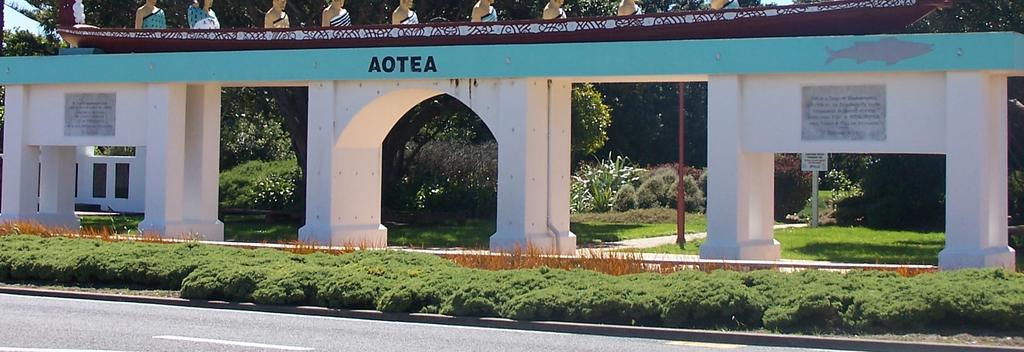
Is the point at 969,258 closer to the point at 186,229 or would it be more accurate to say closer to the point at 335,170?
the point at 335,170

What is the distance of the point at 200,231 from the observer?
26328 millimetres

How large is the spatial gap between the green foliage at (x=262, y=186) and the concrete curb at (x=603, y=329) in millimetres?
21167

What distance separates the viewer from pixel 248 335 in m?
13.7

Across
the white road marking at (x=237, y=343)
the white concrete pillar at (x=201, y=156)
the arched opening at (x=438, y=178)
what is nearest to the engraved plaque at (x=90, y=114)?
the white concrete pillar at (x=201, y=156)

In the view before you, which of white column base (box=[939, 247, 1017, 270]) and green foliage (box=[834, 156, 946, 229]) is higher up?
green foliage (box=[834, 156, 946, 229])

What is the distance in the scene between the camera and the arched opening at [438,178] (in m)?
33.8

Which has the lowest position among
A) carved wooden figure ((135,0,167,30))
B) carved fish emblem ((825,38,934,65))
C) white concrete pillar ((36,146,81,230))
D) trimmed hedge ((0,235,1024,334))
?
trimmed hedge ((0,235,1024,334))

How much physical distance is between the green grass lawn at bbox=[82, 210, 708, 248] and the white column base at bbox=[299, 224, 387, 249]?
240cm

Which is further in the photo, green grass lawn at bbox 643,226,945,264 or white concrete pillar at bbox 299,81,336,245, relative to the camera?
green grass lawn at bbox 643,226,945,264

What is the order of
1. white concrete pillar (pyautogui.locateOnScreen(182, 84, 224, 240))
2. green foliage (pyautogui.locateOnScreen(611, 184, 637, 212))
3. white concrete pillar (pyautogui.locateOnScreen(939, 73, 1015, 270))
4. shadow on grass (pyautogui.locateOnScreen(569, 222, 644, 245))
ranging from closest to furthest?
white concrete pillar (pyautogui.locateOnScreen(939, 73, 1015, 270)), white concrete pillar (pyautogui.locateOnScreen(182, 84, 224, 240)), shadow on grass (pyautogui.locateOnScreen(569, 222, 644, 245)), green foliage (pyautogui.locateOnScreen(611, 184, 637, 212))

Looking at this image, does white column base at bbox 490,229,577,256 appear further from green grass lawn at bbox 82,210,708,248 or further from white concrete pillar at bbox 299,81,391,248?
green grass lawn at bbox 82,210,708,248

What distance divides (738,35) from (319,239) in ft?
26.1

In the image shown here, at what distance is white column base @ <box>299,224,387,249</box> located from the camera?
24094mm

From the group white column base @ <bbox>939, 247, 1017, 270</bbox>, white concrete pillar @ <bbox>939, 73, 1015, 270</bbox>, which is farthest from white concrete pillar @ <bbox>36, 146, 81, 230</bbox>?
white concrete pillar @ <bbox>939, 73, 1015, 270</bbox>
